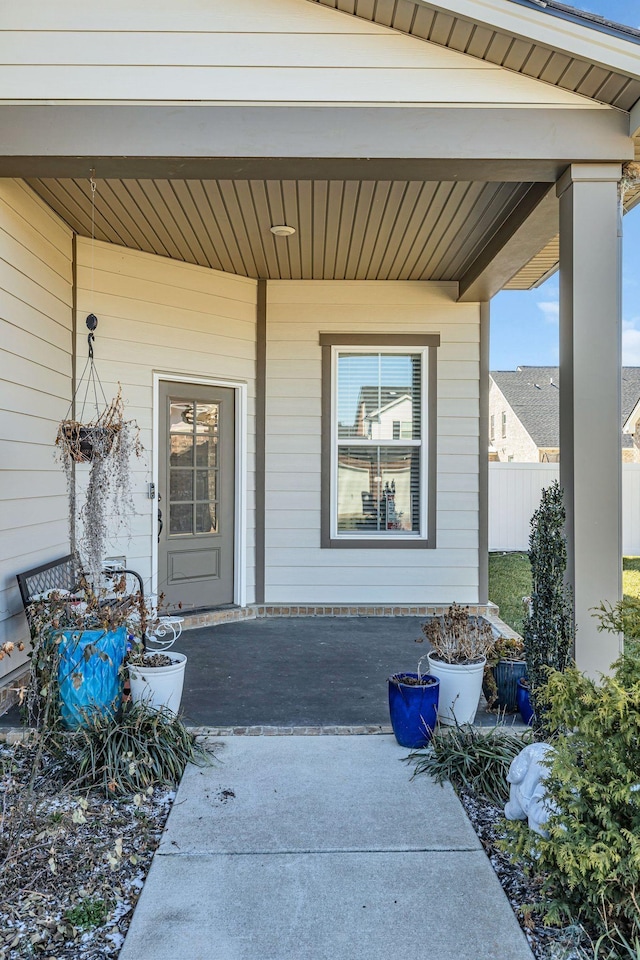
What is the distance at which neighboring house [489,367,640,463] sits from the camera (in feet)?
67.3

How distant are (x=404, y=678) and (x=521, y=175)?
2.69m

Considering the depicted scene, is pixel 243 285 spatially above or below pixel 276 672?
above

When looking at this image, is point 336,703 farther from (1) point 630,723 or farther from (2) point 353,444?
(2) point 353,444

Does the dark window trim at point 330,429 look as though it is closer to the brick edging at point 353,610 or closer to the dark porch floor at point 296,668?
the brick edging at point 353,610

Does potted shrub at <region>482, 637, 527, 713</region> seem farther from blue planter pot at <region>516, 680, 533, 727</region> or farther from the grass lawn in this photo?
the grass lawn

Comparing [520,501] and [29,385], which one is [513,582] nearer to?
[520,501]

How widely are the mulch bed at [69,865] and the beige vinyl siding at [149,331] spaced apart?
107 inches

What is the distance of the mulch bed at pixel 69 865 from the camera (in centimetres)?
188

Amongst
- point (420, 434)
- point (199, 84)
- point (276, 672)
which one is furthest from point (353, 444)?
point (199, 84)

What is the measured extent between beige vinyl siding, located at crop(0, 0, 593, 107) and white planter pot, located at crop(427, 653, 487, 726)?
113 inches

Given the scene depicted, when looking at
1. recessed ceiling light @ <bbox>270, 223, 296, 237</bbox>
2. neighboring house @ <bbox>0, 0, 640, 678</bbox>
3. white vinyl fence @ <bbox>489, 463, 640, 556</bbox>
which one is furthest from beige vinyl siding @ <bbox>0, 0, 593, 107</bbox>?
white vinyl fence @ <bbox>489, 463, 640, 556</bbox>

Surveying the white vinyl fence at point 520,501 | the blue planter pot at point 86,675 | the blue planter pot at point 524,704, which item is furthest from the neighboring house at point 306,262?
the white vinyl fence at point 520,501

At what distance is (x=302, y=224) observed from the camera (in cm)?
467

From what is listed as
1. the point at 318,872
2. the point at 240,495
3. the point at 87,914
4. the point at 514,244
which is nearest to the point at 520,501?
the point at 240,495
